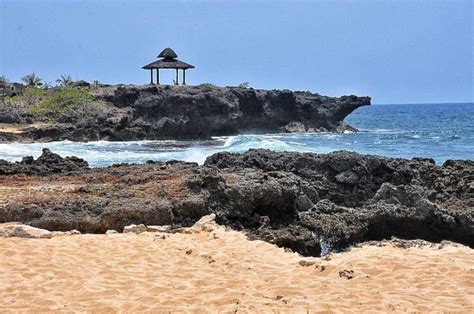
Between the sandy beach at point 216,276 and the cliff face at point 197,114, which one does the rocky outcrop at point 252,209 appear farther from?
the cliff face at point 197,114

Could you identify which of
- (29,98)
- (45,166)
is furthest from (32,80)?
(45,166)

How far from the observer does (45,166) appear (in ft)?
42.5

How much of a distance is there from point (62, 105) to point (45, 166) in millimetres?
30853

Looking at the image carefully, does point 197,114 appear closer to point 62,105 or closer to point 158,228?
point 62,105

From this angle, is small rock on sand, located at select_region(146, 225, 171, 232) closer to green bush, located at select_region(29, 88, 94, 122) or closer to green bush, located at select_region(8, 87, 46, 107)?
green bush, located at select_region(29, 88, 94, 122)

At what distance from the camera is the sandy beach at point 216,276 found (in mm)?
4957

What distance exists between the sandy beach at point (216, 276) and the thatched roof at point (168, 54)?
42615 mm

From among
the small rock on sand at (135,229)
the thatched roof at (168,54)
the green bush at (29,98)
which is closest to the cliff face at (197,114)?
the thatched roof at (168,54)

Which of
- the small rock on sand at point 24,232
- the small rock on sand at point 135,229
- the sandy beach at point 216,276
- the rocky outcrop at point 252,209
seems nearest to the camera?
the sandy beach at point 216,276

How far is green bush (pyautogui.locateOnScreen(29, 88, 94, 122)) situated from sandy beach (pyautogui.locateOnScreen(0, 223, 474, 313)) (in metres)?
35.1

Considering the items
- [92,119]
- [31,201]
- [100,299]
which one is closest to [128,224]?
[31,201]

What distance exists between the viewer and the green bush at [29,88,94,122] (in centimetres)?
4041

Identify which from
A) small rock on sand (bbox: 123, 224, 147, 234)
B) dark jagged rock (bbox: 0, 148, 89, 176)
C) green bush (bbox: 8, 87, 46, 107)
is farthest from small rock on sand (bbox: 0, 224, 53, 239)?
green bush (bbox: 8, 87, 46, 107)

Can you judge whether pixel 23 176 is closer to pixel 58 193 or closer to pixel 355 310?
pixel 58 193
